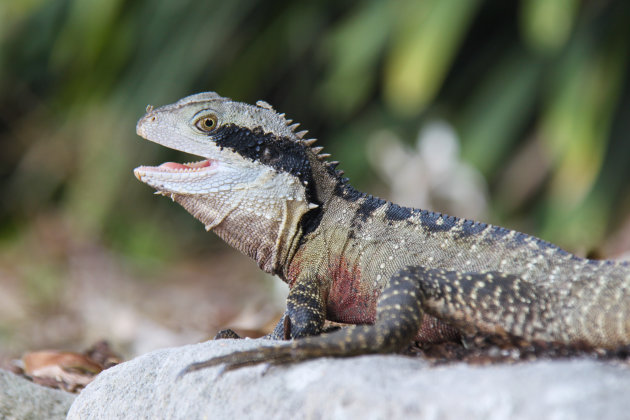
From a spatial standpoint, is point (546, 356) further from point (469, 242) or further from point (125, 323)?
point (125, 323)

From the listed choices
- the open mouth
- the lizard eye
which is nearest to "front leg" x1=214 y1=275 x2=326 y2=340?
the open mouth

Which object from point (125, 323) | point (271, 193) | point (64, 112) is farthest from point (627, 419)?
point (64, 112)

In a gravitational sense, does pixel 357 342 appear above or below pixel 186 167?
below

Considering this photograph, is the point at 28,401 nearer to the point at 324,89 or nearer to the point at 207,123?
the point at 207,123

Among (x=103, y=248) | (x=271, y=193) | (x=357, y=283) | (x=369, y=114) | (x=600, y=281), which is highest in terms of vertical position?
(x=369, y=114)

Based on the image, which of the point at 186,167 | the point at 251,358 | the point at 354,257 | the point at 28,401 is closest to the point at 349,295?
the point at 354,257

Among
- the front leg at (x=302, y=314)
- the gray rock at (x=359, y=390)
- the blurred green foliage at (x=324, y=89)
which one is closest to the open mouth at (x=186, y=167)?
the front leg at (x=302, y=314)

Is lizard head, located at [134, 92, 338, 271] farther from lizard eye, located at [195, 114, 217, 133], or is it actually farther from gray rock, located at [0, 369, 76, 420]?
gray rock, located at [0, 369, 76, 420]
